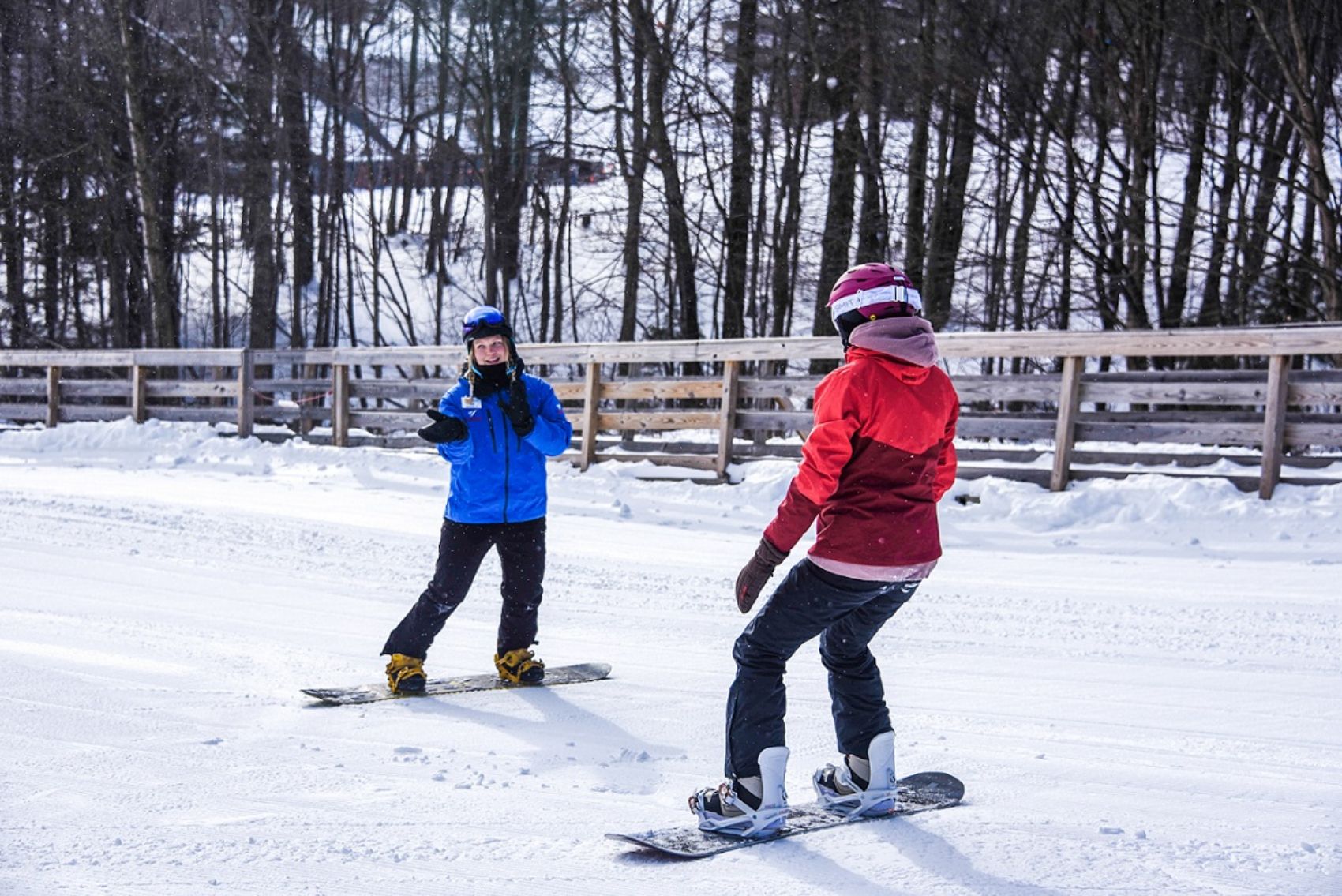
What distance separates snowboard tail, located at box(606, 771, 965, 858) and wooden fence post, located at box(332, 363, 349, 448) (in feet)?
40.7

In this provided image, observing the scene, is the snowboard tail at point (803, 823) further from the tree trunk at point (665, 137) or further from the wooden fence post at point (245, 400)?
the tree trunk at point (665, 137)

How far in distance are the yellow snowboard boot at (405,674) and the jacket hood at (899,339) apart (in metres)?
2.63

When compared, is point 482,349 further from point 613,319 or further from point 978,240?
point 613,319

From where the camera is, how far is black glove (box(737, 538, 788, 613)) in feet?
10.7

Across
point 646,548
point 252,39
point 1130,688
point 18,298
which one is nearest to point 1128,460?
point 646,548

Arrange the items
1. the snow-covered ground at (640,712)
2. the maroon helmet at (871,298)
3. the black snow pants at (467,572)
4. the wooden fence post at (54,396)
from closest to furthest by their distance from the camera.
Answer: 1. the snow-covered ground at (640,712)
2. the maroon helmet at (871,298)
3. the black snow pants at (467,572)
4. the wooden fence post at (54,396)

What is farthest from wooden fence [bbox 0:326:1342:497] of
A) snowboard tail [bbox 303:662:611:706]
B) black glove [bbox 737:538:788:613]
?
black glove [bbox 737:538:788:613]

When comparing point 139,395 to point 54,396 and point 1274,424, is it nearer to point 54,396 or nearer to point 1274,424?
point 54,396

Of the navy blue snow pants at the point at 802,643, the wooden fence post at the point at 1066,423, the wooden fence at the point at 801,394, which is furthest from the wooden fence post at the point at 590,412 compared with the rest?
the navy blue snow pants at the point at 802,643

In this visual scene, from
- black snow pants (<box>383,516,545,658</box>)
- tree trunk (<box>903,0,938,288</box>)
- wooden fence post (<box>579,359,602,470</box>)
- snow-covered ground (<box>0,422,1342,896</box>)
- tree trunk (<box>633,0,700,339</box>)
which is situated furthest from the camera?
tree trunk (<box>633,0,700,339</box>)

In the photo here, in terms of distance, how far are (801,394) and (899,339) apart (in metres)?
8.65

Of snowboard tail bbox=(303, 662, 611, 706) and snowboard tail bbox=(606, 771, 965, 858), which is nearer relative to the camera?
snowboard tail bbox=(606, 771, 965, 858)

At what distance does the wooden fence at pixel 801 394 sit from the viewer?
9.48 metres

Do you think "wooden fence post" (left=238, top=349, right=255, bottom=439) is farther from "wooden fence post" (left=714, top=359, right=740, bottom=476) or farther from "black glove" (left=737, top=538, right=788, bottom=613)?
"black glove" (left=737, top=538, right=788, bottom=613)
